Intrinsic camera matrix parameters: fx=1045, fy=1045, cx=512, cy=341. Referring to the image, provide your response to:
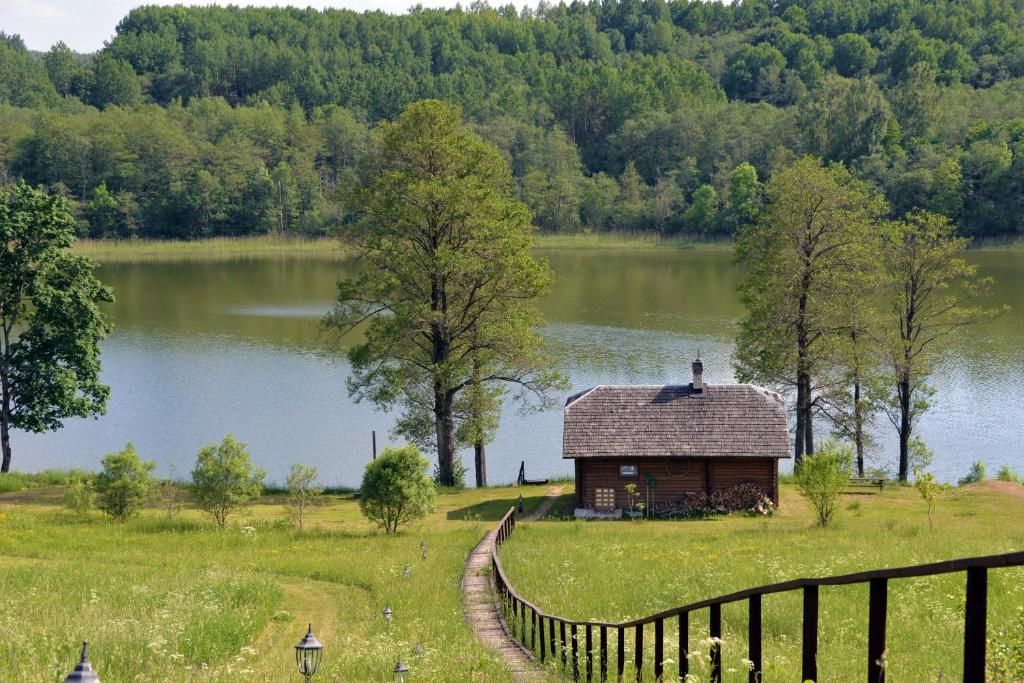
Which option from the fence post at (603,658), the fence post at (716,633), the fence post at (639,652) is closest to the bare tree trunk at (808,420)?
the fence post at (603,658)

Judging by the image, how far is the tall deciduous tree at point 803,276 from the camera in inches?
1543

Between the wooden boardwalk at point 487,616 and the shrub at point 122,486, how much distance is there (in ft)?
35.4

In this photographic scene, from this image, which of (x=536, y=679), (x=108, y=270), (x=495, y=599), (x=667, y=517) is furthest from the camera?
(x=108, y=270)

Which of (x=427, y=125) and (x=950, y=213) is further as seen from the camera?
(x=950, y=213)

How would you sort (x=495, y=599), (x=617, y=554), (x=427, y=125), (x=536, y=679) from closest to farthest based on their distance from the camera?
(x=536, y=679)
(x=495, y=599)
(x=617, y=554)
(x=427, y=125)

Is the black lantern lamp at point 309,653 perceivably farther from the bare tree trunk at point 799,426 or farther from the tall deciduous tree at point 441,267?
the bare tree trunk at point 799,426

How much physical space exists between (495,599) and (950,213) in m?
105

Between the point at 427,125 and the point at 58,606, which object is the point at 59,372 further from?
the point at 58,606

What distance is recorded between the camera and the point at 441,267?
37.2 m

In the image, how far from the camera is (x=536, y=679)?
440 inches

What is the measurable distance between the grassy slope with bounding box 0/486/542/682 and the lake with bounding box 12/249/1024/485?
889 cm

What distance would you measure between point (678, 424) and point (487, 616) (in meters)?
18.6

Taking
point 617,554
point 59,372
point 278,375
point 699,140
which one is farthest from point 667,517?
point 699,140

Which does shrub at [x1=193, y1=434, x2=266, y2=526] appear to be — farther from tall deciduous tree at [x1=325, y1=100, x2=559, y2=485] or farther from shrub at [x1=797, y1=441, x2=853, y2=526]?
shrub at [x1=797, y1=441, x2=853, y2=526]
